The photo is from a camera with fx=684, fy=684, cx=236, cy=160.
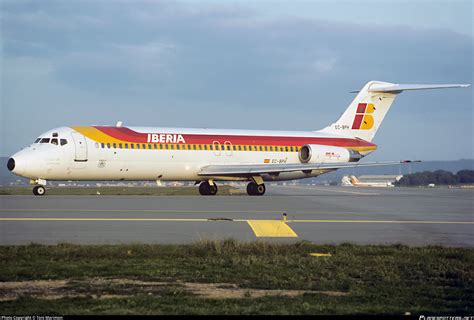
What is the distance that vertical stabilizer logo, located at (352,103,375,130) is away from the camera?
44094mm

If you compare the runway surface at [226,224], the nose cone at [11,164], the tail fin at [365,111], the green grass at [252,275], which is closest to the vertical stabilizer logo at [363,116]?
the tail fin at [365,111]

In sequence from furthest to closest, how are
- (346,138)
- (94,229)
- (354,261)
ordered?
(346,138) → (94,229) → (354,261)

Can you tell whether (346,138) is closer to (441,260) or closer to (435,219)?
(435,219)

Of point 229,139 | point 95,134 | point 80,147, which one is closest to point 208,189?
point 229,139

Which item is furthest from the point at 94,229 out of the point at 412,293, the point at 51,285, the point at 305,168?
the point at 305,168

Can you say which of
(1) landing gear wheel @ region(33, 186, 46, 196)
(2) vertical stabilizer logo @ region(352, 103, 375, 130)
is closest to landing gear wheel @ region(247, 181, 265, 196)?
(2) vertical stabilizer logo @ region(352, 103, 375, 130)

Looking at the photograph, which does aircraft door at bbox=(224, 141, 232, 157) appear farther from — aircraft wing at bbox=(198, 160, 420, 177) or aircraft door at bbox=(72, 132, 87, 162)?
aircraft door at bbox=(72, 132, 87, 162)

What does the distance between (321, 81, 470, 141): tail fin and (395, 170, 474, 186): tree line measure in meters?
35.5

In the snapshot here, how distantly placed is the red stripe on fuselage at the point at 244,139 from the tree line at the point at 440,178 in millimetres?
37001

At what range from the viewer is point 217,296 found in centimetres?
891

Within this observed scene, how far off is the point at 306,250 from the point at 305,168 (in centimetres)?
2533

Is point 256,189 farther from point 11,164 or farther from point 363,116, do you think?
point 11,164

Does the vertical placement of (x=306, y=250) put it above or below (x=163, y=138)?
below

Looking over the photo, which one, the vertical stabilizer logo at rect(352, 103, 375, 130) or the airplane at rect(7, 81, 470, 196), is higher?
the vertical stabilizer logo at rect(352, 103, 375, 130)
